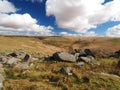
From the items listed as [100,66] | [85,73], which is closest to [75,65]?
[100,66]

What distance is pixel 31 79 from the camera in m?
21.9

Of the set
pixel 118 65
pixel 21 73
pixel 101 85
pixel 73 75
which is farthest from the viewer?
pixel 118 65

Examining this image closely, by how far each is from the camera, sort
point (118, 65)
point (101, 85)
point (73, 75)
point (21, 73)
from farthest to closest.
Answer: point (118, 65) → point (21, 73) → point (73, 75) → point (101, 85)

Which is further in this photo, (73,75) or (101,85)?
(73,75)

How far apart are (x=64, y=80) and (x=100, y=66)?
23.7 ft

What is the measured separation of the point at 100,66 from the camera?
26078 mm

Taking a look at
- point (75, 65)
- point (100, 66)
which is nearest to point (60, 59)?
point (75, 65)

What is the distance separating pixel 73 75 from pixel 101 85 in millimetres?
3291

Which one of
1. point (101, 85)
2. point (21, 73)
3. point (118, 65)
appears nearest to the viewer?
point (101, 85)

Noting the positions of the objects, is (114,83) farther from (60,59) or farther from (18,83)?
(60,59)

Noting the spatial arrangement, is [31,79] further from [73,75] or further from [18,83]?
[73,75]

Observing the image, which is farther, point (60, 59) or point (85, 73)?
point (60, 59)

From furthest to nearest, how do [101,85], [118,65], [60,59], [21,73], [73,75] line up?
[60,59]
[118,65]
[21,73]
[73,75]
[101,85]

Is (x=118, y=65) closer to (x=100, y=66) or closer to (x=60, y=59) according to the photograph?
(x=100, y=66)
